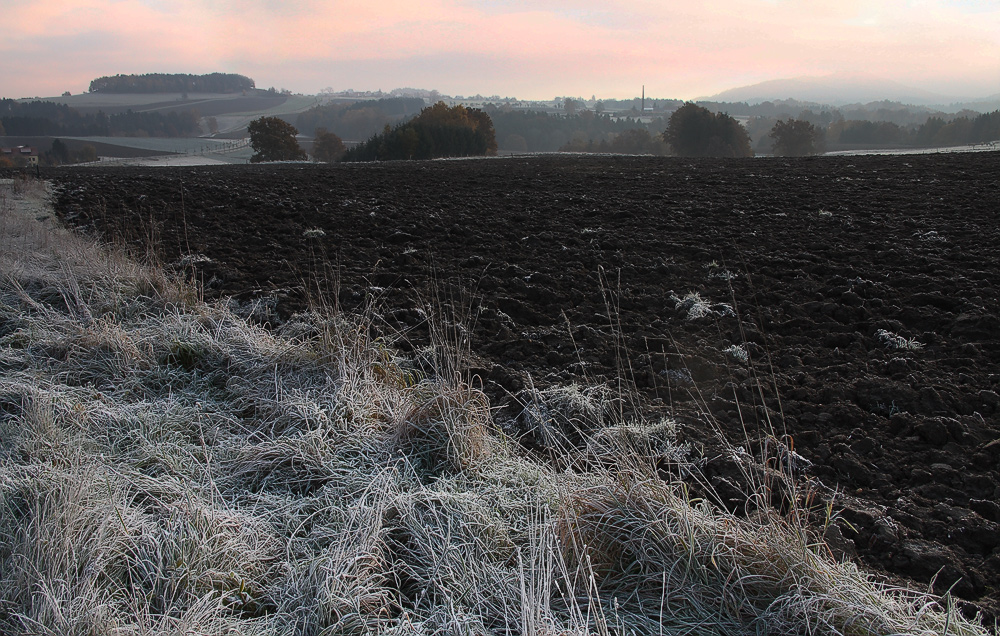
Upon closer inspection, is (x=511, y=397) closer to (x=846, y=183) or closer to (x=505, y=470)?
(x=505, y=470)

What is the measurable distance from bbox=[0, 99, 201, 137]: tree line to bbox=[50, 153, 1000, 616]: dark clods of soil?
106 metres

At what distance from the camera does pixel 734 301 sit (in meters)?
2.49

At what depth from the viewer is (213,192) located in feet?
44.0

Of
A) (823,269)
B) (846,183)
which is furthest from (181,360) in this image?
(846,183)

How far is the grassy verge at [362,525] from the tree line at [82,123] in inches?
4489

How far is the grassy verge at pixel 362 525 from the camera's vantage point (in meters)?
1.96

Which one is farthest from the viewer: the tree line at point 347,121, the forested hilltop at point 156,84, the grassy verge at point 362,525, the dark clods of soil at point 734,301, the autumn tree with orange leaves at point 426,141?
the forested hilltop at point 156,84

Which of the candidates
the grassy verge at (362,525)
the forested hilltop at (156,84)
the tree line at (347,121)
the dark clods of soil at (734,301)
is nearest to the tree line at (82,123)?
the tree line at (347,121)

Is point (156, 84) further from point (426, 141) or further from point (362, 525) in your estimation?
point (362, 525)

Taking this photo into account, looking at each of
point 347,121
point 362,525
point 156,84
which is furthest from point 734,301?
point 156,84

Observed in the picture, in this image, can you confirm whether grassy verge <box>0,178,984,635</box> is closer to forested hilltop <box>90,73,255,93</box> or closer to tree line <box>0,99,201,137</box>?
tree line <box>0,99,201,137</box>

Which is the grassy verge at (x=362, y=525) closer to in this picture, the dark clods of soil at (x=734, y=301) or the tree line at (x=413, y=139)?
the dark clods of soil at (x=734, y=301)

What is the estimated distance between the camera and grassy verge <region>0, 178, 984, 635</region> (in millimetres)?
1957

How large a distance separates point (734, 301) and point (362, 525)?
6.25ft
